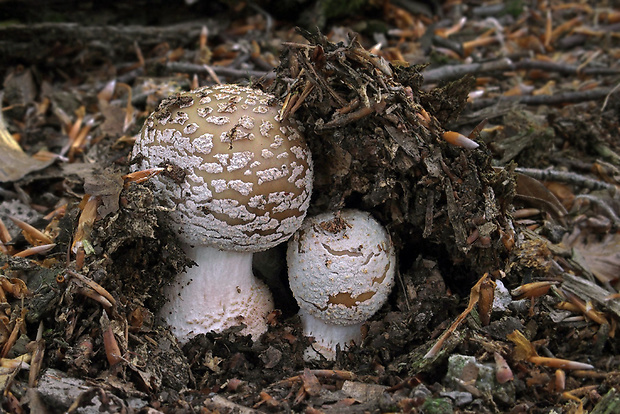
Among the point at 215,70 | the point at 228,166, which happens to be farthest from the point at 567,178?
the point at 215,70

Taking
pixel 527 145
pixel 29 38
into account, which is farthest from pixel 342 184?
pixel 29 38

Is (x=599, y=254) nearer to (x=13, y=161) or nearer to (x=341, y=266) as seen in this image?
(x=341, y=266)

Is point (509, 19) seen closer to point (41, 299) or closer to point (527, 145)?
point (527, 145)

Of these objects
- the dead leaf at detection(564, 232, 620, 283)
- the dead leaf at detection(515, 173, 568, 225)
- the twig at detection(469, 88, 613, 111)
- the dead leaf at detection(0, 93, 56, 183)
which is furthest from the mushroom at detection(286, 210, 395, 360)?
the dead leaf at detection(0, 93, 56, 183)

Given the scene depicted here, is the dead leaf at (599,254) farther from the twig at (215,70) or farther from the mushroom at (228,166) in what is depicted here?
the twig at (215,70)

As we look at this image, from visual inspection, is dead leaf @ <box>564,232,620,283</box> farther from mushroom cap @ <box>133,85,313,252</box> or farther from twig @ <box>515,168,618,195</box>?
mushroom cap @ <box>133,85,313,252</box>
